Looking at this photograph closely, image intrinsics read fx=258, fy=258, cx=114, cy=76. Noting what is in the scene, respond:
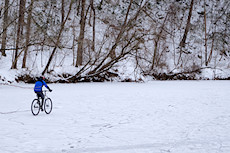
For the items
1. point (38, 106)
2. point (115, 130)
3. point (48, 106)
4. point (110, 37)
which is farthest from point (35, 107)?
point (110, 37)

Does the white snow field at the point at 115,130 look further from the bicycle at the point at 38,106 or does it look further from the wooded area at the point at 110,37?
the wooded area at the point at 110,37

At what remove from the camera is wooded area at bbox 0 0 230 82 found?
25016 millimetres

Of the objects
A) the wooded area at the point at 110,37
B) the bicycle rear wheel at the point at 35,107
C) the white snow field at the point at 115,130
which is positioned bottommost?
the white snow field at the point at 115,130

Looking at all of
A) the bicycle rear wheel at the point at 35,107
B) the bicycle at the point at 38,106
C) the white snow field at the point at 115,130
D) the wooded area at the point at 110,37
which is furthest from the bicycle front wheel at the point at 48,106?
the wooded area at the point at 110,37

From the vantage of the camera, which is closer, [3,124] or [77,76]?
[3,124]

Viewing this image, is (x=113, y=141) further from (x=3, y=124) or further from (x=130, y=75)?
(x=130, y=75)

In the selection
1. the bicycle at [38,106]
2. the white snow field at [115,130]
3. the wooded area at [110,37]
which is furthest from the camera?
the wooded area at [110,37]

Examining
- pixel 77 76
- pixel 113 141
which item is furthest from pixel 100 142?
pixel 77 76

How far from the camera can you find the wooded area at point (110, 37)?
2502 centimetres

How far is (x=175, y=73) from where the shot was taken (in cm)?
3444

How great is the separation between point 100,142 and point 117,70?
77.3 ft

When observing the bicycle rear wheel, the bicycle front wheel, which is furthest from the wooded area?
the bicycle rear wheel

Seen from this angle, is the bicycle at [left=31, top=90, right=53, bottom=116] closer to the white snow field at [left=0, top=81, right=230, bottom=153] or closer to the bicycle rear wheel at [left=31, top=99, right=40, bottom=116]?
the bicycle rear wheel at [left=31, top=99, right=40, bottom=116]

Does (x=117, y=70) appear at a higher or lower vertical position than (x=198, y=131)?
higher
